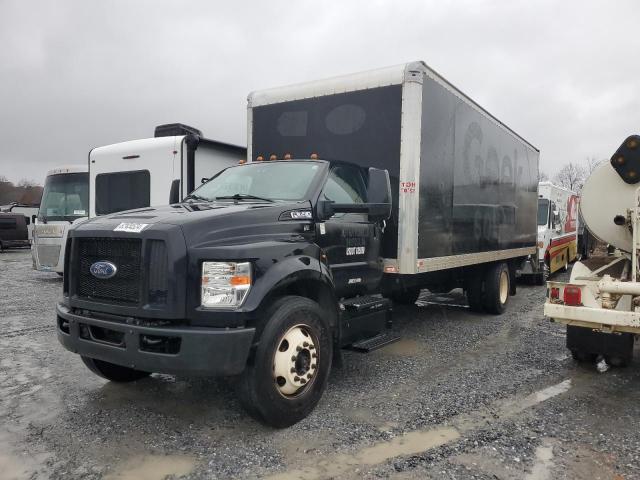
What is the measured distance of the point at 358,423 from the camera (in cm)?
391

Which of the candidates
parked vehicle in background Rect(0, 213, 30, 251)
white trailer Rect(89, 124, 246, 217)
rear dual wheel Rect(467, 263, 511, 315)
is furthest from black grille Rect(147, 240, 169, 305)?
parked vehicle in background Rect(0, 213, 30, 251)

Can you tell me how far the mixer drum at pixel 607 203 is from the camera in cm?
537

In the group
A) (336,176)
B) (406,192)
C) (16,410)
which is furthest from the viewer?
(406,192)

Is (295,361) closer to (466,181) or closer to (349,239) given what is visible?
(349,239)

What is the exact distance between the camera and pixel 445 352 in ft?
20.0

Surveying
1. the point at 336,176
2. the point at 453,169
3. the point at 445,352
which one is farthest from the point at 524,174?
the point at 336,176

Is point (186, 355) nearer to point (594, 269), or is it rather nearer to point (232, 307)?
point (232, 307)

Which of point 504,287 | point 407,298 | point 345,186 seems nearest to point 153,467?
point 345,186

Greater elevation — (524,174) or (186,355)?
(524,174)

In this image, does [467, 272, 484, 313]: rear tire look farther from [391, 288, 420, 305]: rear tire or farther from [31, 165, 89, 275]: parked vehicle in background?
[31, 165, 89, 275]: parked vehicle in background

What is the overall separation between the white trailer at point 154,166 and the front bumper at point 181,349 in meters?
4.21

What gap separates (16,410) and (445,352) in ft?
14.8

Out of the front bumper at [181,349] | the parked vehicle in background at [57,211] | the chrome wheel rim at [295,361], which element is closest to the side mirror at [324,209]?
the chrome wheel rim at [295,361]

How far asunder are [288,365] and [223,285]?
83 centimetres
